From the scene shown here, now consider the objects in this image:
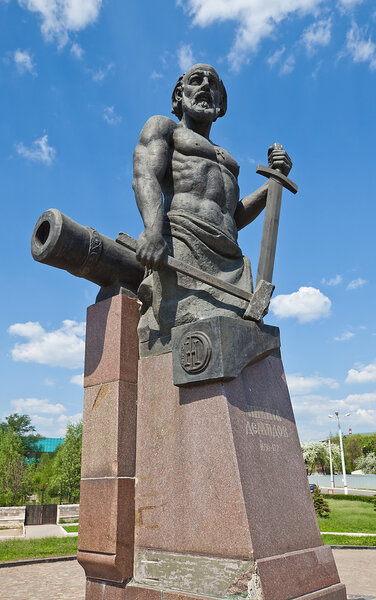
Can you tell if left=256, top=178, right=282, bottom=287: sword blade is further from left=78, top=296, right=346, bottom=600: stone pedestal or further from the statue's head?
the statue's head

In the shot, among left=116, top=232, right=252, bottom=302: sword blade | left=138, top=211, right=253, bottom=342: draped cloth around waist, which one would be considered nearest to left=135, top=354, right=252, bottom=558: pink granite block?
left=138, top=211, right=253, bottom=342: draped cloth around waist

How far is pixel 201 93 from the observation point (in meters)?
5.64

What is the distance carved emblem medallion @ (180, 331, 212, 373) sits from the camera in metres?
4.27

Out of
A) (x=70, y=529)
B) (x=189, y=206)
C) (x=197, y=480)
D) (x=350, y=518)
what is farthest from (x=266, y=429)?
(x=350, y=518)

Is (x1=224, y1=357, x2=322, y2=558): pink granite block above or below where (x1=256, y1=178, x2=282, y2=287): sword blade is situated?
below

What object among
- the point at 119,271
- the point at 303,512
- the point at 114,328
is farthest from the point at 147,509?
the point at 119,271

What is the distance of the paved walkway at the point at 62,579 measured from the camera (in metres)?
6.69

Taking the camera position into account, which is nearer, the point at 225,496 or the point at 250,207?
the point at 225,496

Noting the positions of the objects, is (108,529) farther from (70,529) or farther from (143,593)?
(70,529)

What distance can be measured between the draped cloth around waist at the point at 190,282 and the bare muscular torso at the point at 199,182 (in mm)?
177

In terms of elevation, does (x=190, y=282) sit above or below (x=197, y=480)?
above

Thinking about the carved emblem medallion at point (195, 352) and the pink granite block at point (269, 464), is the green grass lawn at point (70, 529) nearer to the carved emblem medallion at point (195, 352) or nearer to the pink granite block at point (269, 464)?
the pink granite block at point (269, 464)

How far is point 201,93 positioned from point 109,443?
150 inches

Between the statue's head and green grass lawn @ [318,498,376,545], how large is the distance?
15.6 metres
